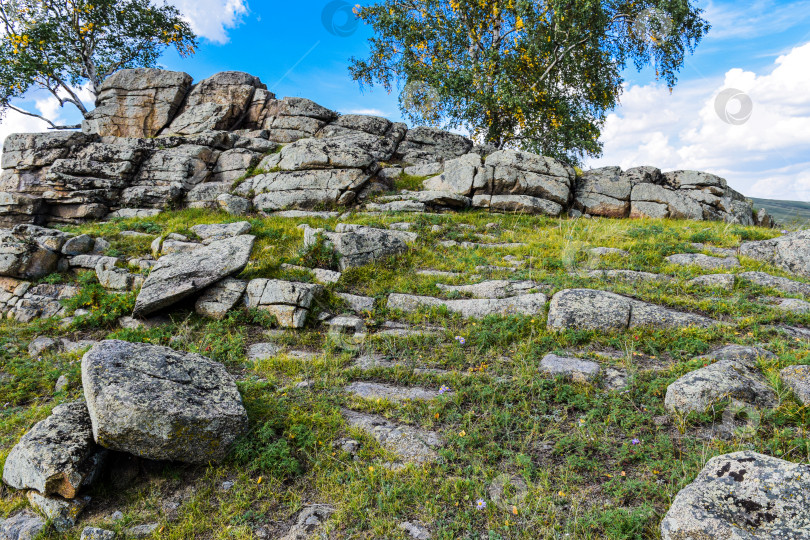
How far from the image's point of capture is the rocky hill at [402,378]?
4.29 meters

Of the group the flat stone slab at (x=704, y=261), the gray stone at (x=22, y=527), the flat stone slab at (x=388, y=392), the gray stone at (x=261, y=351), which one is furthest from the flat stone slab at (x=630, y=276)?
the gray stone at (x=22, y=527)

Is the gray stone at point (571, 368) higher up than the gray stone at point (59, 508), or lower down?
higher up

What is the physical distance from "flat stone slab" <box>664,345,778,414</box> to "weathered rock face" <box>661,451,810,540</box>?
1.58 meters

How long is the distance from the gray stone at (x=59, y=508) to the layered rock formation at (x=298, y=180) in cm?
1401

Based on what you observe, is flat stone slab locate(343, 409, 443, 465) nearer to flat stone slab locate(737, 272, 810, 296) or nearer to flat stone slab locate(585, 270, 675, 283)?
flat stone slab locate(585, 270, 675, 283)

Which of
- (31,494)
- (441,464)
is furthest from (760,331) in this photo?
(31,494)

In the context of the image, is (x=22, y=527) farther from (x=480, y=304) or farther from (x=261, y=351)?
(x=480, y=304)

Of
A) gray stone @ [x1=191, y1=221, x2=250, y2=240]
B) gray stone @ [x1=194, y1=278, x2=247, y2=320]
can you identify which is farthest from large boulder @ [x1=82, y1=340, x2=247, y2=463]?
gray stone @ [x1=191, y1=221, x2=250, y2=240]

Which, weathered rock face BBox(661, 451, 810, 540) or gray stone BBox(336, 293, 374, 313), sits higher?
gray stone BBox(336, 293, 374, 313)

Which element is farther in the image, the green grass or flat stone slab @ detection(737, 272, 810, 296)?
flat stone slab @ detection(737, 272, 810, 296)

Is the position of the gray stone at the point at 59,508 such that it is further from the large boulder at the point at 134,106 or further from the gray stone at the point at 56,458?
the large boulder at the point at 134,106

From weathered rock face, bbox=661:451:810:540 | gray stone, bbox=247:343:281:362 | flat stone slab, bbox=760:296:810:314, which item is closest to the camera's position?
weathered rock face, bbox=661:451:810:540

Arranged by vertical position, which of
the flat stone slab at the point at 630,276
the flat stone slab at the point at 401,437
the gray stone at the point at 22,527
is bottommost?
the gray stone at the point at 22,527

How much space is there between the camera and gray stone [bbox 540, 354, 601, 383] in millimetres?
6371
